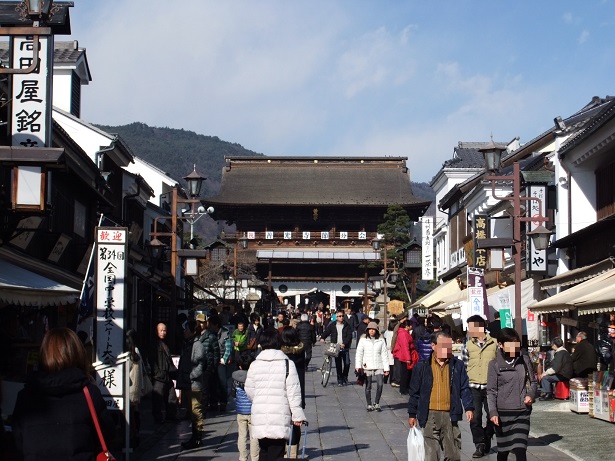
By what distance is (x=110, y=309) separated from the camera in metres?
10.5

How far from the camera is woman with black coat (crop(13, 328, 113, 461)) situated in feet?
16.8

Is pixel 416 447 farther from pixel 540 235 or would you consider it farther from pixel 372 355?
pixel 540 235

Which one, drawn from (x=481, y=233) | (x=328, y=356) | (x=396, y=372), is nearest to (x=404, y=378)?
(x=396, y=372)

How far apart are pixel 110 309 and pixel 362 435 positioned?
470cm

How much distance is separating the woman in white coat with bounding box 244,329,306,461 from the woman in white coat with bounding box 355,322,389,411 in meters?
8.31

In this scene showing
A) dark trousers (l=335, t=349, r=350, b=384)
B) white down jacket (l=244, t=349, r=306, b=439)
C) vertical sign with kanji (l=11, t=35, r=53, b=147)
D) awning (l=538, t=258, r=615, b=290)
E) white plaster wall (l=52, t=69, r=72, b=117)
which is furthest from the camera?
white plaster wall (l=52, t=69, r=72, b=117)

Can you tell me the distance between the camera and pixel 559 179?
24219 millimetres

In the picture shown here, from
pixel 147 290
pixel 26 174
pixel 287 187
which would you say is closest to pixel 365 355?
pixel 26 174

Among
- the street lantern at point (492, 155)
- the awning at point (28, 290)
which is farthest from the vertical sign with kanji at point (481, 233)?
the awning at point (28, 290)

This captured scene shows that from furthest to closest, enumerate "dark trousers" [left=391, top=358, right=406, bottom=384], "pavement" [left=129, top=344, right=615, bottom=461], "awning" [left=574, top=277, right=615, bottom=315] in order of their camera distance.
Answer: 1. "dark trousers" [left=391, top=358, right=406, bottom=384]
2. "awning" [left=574, top=277, right=615, bottom=315]
3. "pavement" [left=129, top=344, right=615, bottom=461]

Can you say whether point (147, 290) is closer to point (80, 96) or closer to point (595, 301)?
point (80, 96)

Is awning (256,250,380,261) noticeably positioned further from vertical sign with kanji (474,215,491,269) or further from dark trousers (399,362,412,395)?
dark trousers (399,362,412,395)

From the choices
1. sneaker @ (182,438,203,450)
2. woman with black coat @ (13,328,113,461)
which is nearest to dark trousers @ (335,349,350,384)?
sneaker @ (182,438,203,450)

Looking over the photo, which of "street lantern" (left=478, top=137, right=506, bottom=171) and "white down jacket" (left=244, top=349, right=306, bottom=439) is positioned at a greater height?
"street lantern" (left=478, top=137, right=506, bottom=171)
